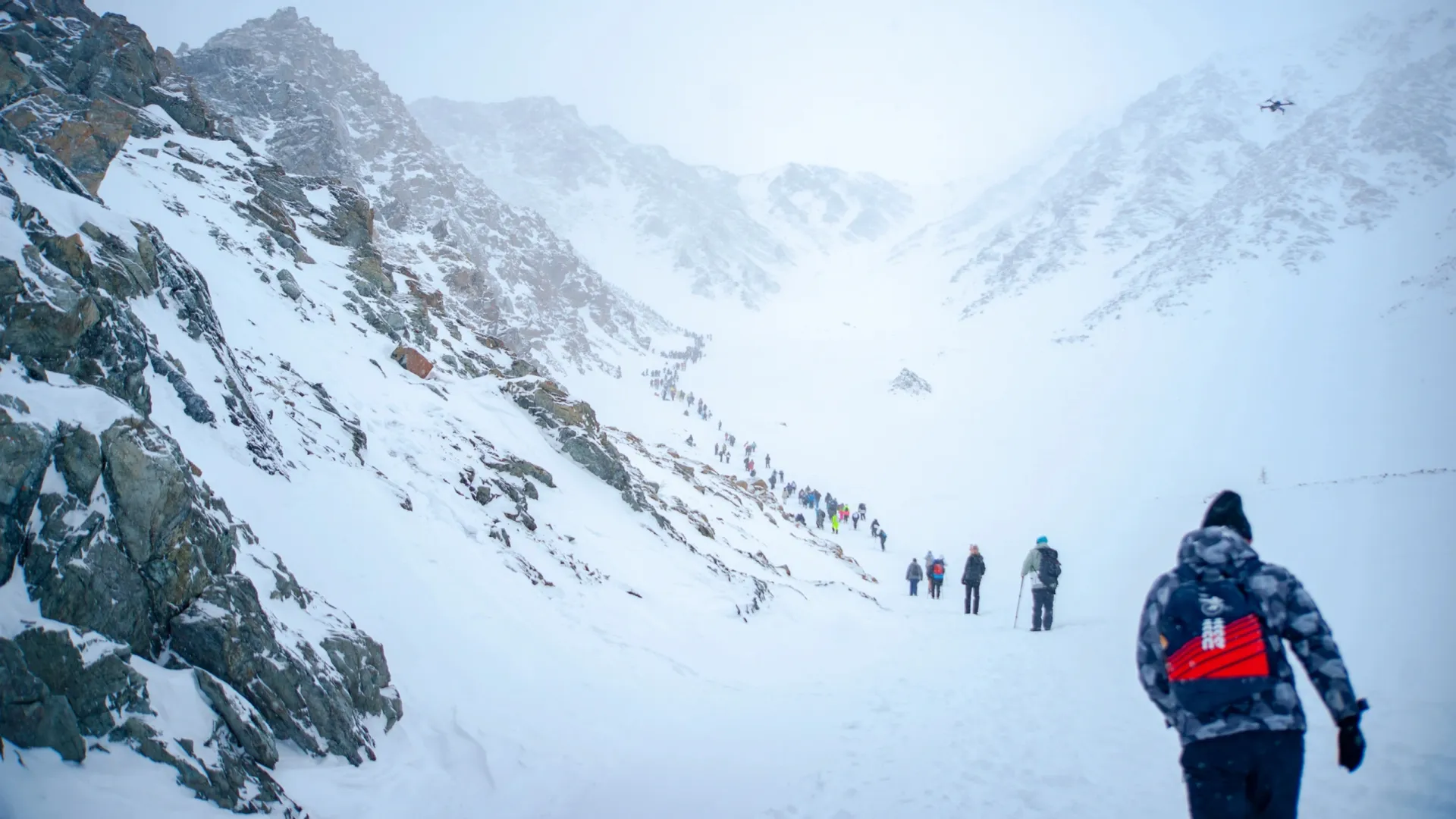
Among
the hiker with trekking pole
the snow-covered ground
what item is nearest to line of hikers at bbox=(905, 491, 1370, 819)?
A: the snow-covered ground

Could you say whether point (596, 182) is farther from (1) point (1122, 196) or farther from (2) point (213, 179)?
(2) point (213, 179)

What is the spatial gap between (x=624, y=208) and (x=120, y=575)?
170758mm

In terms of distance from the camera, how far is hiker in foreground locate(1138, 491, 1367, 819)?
273cm

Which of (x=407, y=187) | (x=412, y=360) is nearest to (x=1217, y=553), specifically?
(x=412, y=360)

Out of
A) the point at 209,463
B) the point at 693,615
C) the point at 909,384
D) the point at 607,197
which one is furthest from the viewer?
the point at 607,197

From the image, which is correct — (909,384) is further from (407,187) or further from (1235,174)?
(1235,174)

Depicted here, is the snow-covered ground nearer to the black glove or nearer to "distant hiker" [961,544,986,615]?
"distant hiker" [961,544,986,615]

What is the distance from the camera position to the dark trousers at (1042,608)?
1059 centimetres

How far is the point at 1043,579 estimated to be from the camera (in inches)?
415

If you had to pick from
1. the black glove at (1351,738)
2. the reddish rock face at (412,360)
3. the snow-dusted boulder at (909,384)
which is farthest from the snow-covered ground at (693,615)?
the snow-dusted boulder at (909,384)

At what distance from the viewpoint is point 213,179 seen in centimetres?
1898

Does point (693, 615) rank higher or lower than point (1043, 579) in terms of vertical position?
lower

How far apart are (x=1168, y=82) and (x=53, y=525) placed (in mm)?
239030

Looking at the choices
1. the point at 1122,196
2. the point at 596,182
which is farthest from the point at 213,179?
the point at 596,182
